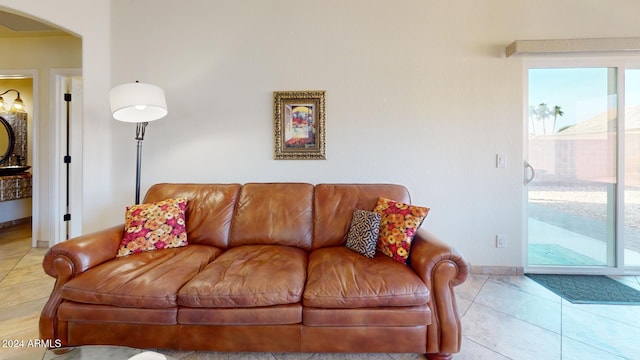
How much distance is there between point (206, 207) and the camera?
2.16m

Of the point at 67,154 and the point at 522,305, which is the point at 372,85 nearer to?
the point at 522,305

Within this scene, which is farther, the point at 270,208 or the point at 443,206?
the point at 443,206

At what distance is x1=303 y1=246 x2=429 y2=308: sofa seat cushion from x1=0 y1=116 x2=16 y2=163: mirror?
5544 mm

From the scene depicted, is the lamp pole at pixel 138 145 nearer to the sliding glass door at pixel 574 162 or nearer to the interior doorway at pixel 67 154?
the interior doorway at pixel 67 154

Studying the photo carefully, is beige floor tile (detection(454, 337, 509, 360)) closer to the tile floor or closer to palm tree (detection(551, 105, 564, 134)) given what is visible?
the tile floor

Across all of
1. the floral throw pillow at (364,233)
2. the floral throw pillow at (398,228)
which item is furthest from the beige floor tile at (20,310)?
the floral throw pillow at (398,228)

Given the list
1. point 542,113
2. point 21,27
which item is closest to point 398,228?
point 542,113

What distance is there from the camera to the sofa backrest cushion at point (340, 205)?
206cm

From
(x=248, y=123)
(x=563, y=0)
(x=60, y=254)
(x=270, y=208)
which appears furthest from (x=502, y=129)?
(x=60, y=254)

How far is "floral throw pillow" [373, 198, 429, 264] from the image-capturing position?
5.57ft

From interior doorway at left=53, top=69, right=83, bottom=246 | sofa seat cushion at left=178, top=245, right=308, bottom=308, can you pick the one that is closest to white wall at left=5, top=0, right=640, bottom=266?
sofa seat cushion at left=178, top=245, right=308, bottom=308

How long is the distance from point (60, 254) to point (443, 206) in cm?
289

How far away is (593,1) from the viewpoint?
8.02 feet

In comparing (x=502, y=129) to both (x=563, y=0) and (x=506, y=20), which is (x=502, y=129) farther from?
(x=563, y=0)
